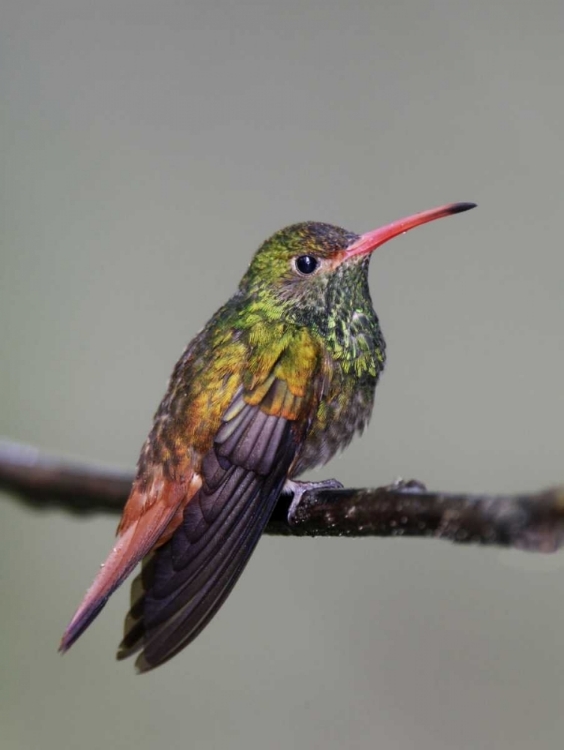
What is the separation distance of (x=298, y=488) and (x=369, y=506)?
60 cm

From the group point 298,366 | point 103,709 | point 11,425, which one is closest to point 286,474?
point 298,366

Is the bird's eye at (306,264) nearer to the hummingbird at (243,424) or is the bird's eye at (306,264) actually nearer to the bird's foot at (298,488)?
the hummingbird at (243,424)

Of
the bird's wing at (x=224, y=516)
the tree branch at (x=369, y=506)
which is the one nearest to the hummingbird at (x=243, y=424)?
the bird's wing at (x=224, y=516)

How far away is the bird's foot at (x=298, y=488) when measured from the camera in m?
1.67

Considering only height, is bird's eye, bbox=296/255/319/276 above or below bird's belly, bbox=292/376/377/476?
above

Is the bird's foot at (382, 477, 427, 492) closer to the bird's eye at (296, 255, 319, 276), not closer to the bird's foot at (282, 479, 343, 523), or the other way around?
the bird's foot at (282, 479, 343, 523)

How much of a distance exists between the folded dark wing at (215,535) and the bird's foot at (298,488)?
0.04m

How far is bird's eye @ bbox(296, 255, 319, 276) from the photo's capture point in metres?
2.18

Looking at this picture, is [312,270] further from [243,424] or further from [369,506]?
[369,506]

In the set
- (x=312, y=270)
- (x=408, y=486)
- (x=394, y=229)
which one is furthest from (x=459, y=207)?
(x=408, y=486)

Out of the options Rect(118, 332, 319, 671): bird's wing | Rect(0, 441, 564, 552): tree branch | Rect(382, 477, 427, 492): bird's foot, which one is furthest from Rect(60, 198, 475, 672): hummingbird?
Rect(382, 477, 427, 492): bird's foot

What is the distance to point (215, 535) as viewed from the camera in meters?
1.66

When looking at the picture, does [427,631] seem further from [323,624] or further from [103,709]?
[103,709]

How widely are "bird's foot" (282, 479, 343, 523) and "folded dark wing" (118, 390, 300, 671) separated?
0.13 ft
